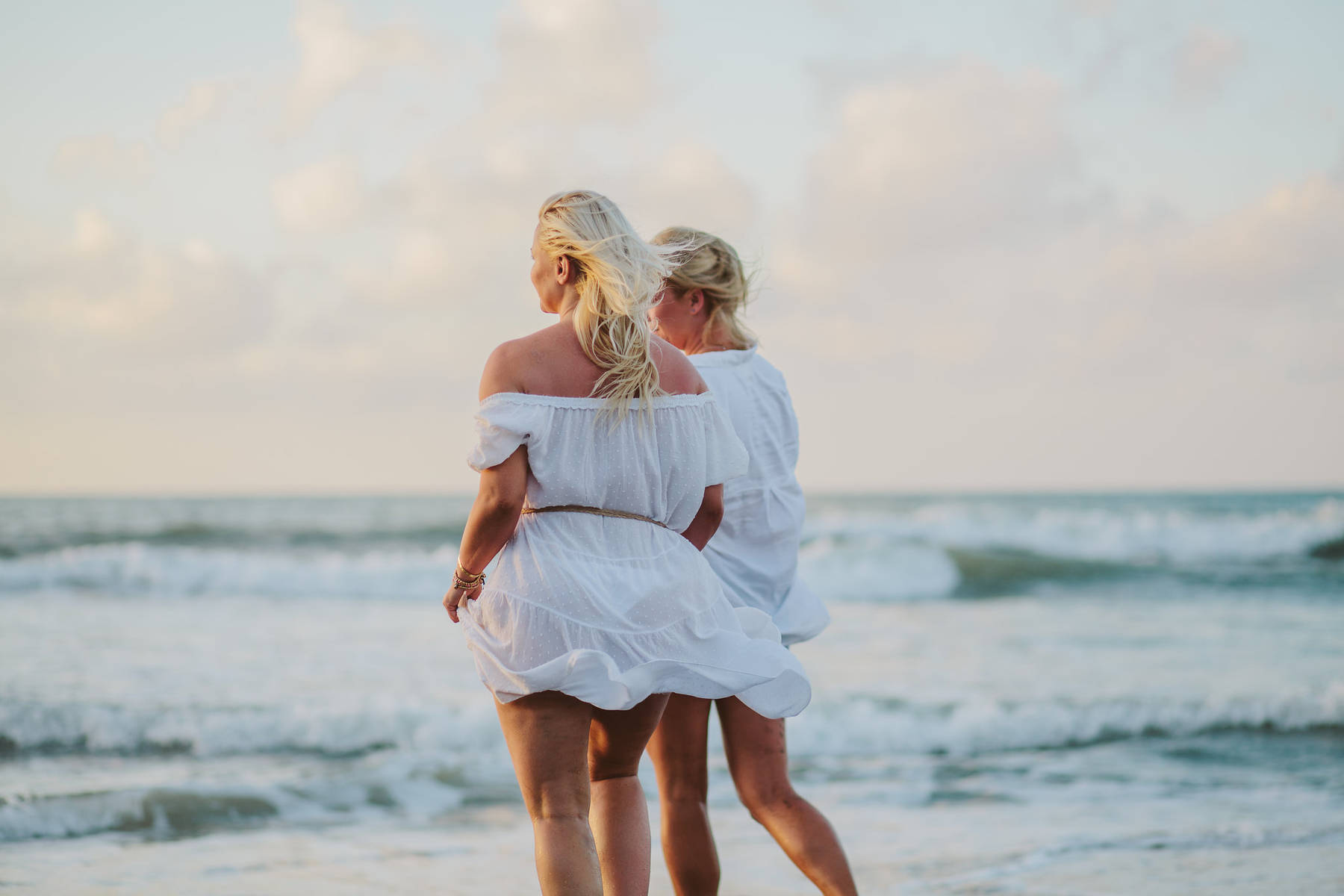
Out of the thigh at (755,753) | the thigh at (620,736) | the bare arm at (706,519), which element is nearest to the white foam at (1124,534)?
the thigh at (755,753)

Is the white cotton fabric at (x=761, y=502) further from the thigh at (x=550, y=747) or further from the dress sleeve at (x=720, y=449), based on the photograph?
the thigh at (x=550, y=747)

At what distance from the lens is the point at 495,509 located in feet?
6.09

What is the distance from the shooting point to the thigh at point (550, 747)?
75.0 inches

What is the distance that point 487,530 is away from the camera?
1873mm

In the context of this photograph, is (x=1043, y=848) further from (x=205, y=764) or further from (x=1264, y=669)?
(x=1264, y=669)

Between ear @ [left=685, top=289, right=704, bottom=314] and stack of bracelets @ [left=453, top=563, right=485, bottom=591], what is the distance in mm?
885

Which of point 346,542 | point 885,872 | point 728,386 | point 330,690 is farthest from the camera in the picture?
point 346,542

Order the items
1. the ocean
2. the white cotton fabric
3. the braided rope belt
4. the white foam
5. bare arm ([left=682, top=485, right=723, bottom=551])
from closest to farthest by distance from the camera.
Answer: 1. the braided rope belt
2. bare arm ([left=682, top=485, right=723, bottom=551])
3. the white cotton fabric
4. the ocean
5. the white foam

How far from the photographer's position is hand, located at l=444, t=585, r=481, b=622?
1974 millimetres

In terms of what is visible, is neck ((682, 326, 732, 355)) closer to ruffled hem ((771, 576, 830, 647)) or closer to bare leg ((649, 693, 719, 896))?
ruffled hem ((771, 576, 830, 647))

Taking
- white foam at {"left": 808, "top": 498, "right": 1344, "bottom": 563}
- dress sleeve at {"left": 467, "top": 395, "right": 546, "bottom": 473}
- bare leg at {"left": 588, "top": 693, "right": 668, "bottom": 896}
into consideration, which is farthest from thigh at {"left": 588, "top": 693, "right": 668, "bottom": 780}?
white foam at {"left": 808, "top": 498, "right": 1344, "bottom": 563}

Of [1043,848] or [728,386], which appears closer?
[728,386]

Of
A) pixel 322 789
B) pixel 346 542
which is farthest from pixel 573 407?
pixel 346 542

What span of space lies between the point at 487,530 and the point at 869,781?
3.47 meters
